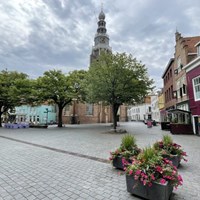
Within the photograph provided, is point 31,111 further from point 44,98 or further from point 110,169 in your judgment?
point 110,169

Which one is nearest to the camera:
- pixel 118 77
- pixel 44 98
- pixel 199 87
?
pixel 199 87

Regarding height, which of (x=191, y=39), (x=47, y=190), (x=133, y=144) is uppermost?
(x=191, y=39)

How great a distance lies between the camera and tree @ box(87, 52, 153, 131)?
1751cm

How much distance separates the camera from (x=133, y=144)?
17.7 feet

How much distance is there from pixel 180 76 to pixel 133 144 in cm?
1722

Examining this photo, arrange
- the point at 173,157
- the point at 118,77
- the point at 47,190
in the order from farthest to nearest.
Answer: the point at 118,77 < the point at 173,157 < the point at 47,190

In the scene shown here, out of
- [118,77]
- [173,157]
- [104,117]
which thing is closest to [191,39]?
[118,77]

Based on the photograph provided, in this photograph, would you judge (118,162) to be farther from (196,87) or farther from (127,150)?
(196,87)

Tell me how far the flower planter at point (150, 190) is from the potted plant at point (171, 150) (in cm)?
207

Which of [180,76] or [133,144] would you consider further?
[180,76]

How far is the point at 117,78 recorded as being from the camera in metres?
17.6

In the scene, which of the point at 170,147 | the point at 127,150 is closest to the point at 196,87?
the point at 170,147

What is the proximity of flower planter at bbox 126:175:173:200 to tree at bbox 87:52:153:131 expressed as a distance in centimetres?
1431

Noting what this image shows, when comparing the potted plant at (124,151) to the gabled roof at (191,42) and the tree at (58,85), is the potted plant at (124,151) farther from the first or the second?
the tree at (58,85)
